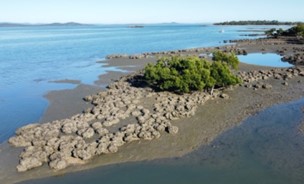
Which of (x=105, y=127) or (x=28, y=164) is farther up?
(x=105, y=127)

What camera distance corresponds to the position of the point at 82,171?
75.5 ft

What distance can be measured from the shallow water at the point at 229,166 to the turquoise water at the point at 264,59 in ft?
138

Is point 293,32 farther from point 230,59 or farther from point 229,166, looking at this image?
point 229,166

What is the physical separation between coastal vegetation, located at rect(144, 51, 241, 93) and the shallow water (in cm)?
1206

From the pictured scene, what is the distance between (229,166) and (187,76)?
Result: 18.6m

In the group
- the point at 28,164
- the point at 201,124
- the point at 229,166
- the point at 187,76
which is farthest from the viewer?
the point at 187,76

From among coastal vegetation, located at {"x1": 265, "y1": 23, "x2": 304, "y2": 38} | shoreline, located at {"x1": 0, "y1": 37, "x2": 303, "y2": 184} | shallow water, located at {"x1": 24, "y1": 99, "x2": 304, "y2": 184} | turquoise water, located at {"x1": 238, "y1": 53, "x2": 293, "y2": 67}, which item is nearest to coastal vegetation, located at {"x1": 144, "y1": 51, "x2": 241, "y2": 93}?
shoreline, located at {"x1": 0, "y1": 37, "x2": 303, "y2": 184}

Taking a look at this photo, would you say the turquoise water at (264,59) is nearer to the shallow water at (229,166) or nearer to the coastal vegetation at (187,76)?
the coastal vegetation at (187,76)

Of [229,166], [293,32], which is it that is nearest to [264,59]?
[229,166]

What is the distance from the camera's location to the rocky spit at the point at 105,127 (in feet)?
80.8

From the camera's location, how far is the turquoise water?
68875 mm

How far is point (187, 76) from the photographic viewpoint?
40781mm

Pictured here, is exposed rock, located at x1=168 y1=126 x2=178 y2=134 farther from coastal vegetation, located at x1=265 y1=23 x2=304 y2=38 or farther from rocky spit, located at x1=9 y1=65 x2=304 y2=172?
coastal vegetation, located at x1=265 y1=23 x2=304 y2=38

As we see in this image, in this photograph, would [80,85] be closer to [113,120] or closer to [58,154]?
→ [113,120]
